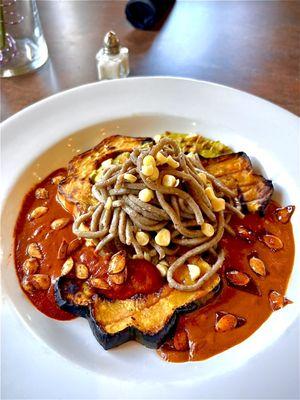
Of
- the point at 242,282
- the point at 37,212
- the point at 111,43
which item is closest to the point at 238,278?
the point at 242,282

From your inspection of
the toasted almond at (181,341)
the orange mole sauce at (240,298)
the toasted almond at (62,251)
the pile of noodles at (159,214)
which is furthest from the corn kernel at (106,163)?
the toasted almond at (181,341)

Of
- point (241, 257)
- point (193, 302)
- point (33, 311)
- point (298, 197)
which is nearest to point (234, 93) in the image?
point (298, 197)

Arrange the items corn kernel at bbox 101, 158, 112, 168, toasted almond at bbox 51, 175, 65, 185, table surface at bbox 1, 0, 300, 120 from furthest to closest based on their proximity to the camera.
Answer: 1. table surface at bbox 1, 0, 300, 120
2. toasted almond at bbox 51, 175, 65, 185
3. corn kernel at bbox 101, 158, 112, 168

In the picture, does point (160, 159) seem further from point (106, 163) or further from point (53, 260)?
point (53, 260)

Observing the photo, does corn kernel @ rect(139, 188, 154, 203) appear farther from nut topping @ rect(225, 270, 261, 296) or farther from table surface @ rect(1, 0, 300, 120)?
table surface @ rect(1, 0, 300, 120)

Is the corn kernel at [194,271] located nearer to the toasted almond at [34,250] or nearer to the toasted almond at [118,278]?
the toasted almond at [118,278]

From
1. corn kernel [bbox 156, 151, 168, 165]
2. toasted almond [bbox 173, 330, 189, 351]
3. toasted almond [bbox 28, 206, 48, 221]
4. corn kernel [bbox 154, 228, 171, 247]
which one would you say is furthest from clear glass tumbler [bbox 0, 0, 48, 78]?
toasted almond [bbox 173, 330, 189, 351]
